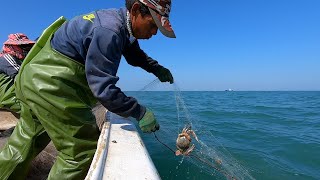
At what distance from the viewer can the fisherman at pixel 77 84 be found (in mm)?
2111

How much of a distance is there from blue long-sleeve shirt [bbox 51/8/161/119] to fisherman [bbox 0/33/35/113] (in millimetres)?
3078

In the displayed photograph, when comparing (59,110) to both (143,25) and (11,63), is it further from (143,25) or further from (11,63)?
(11,63)

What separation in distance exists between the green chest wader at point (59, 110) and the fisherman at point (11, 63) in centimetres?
288

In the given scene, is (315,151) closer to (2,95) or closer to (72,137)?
(72,137)

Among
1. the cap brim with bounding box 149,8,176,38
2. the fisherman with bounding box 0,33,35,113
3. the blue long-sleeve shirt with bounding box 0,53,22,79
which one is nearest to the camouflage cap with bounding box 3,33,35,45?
the fisherman with bounding box 0,33,35,113

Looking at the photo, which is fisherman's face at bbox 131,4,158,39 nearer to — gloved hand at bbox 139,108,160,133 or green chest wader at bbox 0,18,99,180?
green chest wader at bbox 0,18,99,180

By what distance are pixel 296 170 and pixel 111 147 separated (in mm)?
4680

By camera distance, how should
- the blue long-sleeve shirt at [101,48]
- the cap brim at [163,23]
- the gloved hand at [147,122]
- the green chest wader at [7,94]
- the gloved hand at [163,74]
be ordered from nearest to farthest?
the blue long-sleeve shirt at [101,48] → the cap brim at [163,23] → the gloved hand at [147,122] → the gloved hand at [163,74] → the green chest wader at [7,94]

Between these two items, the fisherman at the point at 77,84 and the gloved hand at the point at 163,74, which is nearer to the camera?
the fisherman at the point at 77,84

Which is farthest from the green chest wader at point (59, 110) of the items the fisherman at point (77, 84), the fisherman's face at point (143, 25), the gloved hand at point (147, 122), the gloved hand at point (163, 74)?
the gloved hand at point (163, 74)

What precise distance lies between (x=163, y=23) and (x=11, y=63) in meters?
3.94

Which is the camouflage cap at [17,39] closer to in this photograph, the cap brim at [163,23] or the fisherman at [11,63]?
the fisherman at [11,63]

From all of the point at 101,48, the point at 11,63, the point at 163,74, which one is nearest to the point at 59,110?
the point at 101,48

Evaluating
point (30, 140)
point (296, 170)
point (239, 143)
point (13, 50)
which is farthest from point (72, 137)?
point (239, 143)
